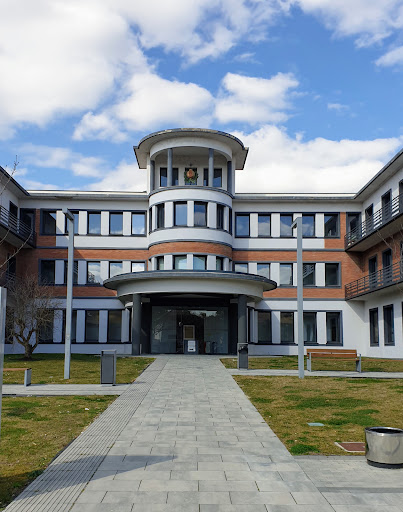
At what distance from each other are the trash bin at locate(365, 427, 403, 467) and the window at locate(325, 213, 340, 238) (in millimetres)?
34587

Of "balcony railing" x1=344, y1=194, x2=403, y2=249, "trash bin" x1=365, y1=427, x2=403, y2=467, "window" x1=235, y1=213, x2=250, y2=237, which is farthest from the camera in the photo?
"window" x1=235, y1=213, x2=250, y2=237

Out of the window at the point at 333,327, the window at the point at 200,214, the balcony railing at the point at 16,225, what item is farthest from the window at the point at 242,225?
the balcony railing at the point at 16,225

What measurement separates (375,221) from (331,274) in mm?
5836

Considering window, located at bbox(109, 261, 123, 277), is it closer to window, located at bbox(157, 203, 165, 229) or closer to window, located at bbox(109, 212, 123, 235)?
window, located at bbox(109, 212, 123, 235)

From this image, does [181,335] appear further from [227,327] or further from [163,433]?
[163,433]

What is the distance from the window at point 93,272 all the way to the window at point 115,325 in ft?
8.56

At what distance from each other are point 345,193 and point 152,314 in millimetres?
17026

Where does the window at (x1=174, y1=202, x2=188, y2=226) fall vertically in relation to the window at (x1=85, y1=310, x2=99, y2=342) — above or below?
above

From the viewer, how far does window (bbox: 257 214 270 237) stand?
4156cm

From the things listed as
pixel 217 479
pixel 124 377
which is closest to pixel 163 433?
pixel 217 479

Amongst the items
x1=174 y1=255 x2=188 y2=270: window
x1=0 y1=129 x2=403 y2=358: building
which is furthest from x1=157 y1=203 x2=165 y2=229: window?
x1=174 y1=255 x2=188 y2=270: window

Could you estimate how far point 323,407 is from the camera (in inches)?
522

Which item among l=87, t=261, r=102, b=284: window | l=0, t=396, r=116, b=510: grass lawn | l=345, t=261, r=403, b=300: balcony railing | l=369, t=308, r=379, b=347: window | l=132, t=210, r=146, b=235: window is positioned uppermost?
l=132, t=210, r=146, b=235: window

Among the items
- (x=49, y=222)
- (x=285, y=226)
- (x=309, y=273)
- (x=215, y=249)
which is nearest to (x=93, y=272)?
(x=49, y=222)
